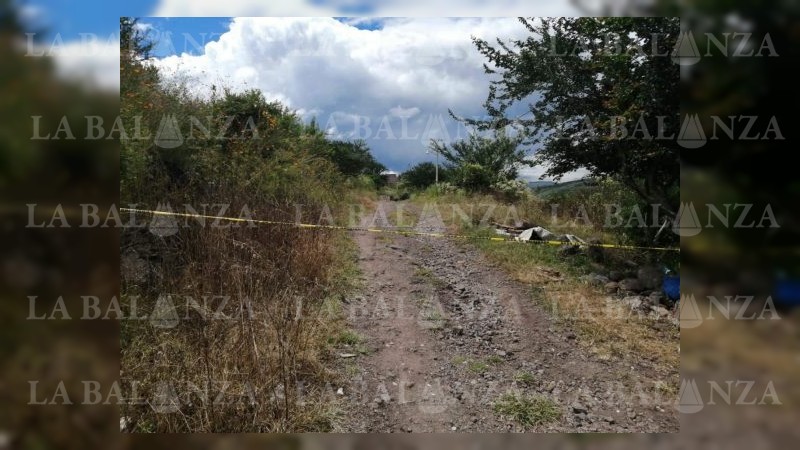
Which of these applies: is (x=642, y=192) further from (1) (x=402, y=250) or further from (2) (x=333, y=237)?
(2) (x=333, y=237)

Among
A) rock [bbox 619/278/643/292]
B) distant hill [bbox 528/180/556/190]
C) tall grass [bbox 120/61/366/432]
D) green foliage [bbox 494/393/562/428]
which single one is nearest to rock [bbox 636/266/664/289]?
rock [bbox 619/278/643/292]

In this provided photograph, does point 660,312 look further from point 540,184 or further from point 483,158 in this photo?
point 483,158

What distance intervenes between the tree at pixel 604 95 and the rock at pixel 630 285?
1.40ft

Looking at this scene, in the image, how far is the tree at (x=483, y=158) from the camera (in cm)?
258

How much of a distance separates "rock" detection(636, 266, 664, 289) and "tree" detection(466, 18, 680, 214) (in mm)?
330

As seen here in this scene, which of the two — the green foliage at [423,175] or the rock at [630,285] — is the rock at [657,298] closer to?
the rock at [630,285]

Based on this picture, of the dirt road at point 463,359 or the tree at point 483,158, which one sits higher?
the tree at point 483,158

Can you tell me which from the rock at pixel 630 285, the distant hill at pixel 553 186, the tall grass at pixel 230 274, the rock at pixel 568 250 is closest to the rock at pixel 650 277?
the rock at pixel 630 285

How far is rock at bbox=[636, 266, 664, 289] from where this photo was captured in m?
2.67

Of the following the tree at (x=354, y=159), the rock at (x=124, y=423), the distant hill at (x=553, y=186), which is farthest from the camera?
the distant hill at (x=553, y=186)

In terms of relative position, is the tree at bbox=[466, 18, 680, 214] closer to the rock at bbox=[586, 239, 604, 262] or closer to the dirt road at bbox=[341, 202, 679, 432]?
the rock at bbox=[586, 239, 604, 262]

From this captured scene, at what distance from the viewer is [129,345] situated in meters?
2.49

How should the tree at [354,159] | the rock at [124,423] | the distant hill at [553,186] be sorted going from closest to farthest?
the rock at [124,423] → the tree at [354,159] → the distant hill at [553,186]

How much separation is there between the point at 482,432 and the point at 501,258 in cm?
88
